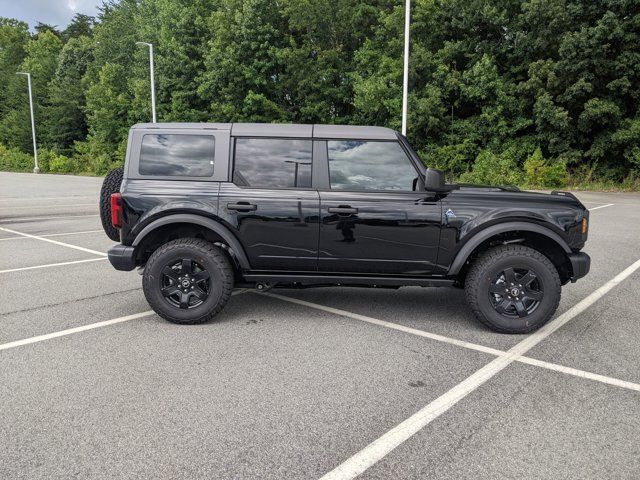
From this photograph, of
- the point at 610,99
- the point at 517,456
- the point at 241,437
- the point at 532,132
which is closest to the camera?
the point at 517,456

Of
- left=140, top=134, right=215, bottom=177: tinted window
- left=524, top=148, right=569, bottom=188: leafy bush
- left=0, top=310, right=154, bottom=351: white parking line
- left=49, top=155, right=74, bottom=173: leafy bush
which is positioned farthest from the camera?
left=49, top=155, right=74, bottom=173: leafy bush

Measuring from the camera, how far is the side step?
4727mm

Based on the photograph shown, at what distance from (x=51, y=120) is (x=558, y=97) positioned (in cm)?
4848

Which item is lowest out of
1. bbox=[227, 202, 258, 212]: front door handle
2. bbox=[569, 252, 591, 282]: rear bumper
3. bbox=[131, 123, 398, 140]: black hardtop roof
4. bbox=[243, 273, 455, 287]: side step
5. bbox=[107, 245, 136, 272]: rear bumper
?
bbox=[243, 273, 455, 287]: side step

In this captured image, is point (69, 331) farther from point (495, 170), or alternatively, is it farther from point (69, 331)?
point (495, 170)

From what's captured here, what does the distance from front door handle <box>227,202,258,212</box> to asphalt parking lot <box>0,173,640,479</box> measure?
110 cm

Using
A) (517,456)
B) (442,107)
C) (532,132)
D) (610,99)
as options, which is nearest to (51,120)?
(442,107)

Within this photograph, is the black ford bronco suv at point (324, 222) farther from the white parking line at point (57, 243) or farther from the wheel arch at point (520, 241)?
the white parking line at point (57, 243)

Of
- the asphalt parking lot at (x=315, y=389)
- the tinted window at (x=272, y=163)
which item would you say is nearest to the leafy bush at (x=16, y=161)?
the asphalt parking lot at (x=315, y=389)

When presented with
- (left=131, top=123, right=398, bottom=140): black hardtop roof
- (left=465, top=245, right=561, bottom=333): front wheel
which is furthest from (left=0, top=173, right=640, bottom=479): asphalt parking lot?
(left=131, top=123, right=398, bottom=140): black hardtop roof

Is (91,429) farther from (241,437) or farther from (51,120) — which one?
(51,120)

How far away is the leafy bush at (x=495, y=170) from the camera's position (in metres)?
24.1

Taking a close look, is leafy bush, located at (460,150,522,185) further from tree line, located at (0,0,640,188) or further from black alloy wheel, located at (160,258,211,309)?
black alloy wheel, located at (160,258,211,309)

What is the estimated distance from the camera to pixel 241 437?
9.50 ft
